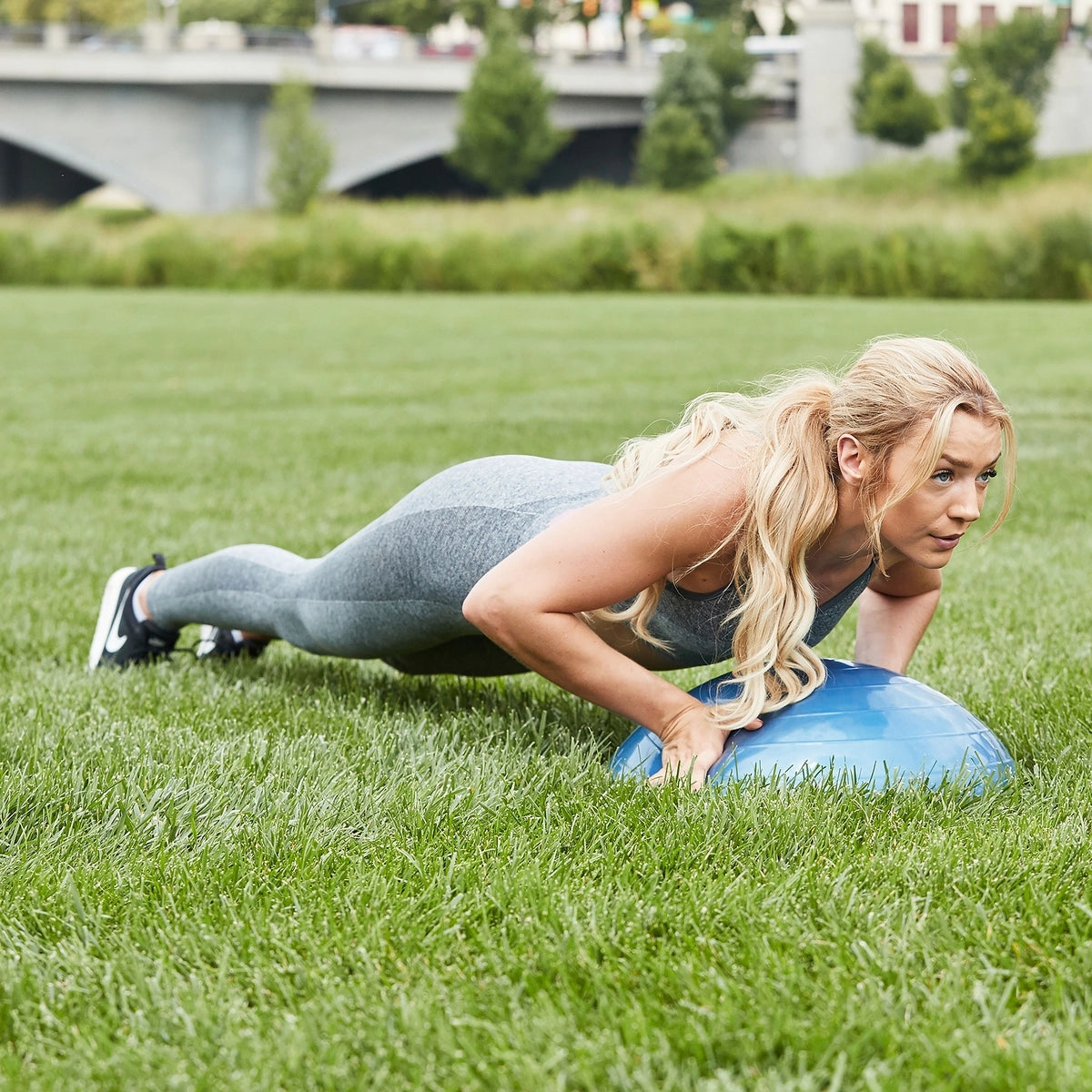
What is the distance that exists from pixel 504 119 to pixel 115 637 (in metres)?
52.3

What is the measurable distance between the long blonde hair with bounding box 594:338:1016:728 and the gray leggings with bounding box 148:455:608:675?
0.37 metres

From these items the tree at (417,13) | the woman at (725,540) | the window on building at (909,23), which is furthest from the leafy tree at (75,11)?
the woman at (725,540)

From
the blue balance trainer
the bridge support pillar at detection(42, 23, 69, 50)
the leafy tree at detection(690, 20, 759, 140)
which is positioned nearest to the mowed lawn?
the blue balance trainer

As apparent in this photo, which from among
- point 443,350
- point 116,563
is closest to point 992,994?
point 116,563

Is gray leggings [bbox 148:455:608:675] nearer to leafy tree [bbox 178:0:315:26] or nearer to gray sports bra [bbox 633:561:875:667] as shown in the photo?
gray sports bra [bbox 633:561:875:667]

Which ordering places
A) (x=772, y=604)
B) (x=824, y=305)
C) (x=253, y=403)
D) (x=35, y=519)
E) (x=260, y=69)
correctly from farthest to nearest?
(x=260, y=69) → (x=824, y=305) → (x=253, y=403) → (x=35, y=519) → (x=772, y=604)

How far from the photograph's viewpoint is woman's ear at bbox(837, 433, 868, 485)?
2.78m

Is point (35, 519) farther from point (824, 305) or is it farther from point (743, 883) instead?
point (824, 305)

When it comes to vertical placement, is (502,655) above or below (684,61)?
below

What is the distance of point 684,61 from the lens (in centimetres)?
5653

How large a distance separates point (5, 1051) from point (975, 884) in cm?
155

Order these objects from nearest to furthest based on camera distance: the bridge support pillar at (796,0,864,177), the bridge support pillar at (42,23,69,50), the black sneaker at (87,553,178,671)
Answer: the black sneaker at (87,553,178,671) < the bridge support pillar at (42,23,69,50) < the bridge support pillar at (796,0,864,177)

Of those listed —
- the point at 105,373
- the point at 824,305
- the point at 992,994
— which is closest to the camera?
the point at 992,994

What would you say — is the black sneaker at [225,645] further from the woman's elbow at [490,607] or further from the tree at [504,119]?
the tree at [504,119]
